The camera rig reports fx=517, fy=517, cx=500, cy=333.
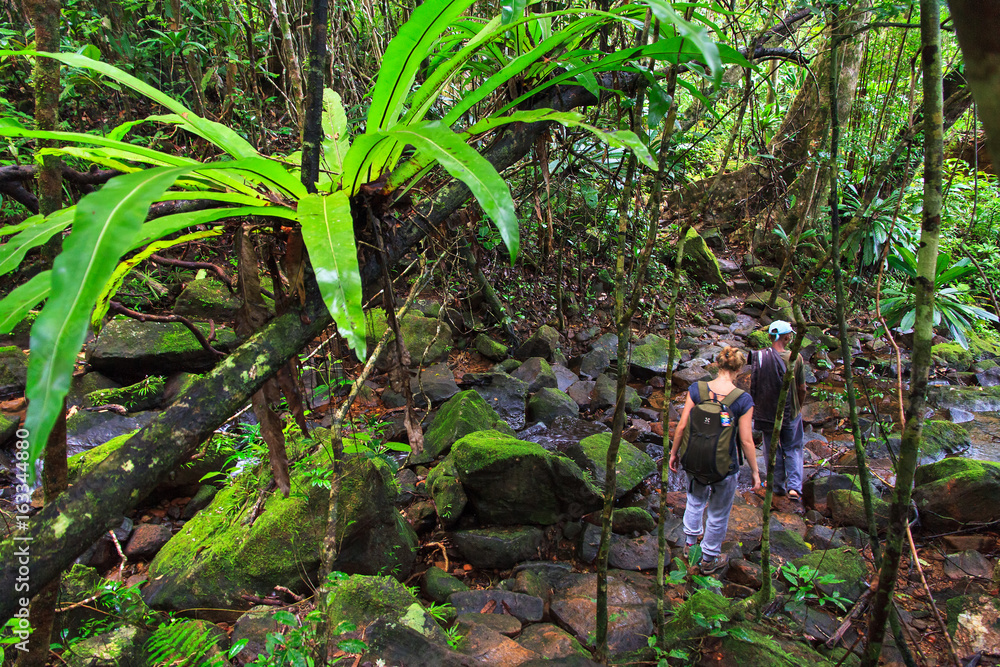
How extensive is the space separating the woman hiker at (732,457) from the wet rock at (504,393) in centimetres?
207

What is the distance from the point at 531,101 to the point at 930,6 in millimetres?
1013

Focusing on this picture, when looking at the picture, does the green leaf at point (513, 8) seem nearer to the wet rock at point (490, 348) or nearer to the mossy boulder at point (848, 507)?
the mossy boulder at point (848, 507)

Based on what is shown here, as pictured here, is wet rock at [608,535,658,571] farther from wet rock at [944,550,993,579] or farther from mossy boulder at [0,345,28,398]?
mossy boulder at [0,345,28,398]

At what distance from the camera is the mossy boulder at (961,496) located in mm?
3859

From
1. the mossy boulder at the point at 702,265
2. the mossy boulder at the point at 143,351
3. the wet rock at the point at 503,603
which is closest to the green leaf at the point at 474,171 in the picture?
the wet rock at the point at 503,603

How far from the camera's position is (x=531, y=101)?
1636mm

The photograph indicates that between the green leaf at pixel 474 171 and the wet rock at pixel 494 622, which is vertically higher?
the green leaf at pixel 474 171

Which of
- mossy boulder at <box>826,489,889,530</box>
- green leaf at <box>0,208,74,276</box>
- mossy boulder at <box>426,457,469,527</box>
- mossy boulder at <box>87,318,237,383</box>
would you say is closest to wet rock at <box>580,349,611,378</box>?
mossy boulder at <box>826,489,889,530</box>

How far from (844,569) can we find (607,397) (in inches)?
117

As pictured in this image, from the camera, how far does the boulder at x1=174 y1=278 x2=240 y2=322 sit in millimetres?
4961

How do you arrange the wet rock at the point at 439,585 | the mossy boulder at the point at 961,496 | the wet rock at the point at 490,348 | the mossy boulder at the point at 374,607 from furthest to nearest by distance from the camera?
1. the wet rock at the point at 490,348
2. the mossy boulder at the point at 961,496
3. the wet rock at the point at 439,585
4. the mossy boulder at the point at 374,607

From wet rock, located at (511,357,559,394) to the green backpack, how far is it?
256cm

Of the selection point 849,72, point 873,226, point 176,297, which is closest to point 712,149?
point 849,72

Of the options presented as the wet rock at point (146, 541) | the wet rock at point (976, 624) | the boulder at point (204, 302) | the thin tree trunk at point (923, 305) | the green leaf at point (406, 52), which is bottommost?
the wet rock at point (976, 624)
